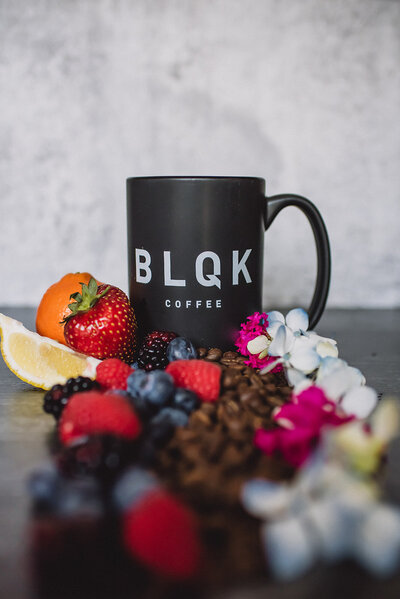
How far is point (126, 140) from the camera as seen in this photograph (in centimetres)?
117

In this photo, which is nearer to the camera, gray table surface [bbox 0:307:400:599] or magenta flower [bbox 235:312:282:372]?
gray table surface [bbox 0:307:400:599]

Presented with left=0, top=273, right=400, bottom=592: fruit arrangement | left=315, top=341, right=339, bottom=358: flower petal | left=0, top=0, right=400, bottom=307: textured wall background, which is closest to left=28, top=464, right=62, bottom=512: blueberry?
left=0, top=273, right=400, bottom=592: fruit arrangement

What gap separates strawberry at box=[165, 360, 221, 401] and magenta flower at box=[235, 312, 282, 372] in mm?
109

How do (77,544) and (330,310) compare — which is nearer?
(77,544)

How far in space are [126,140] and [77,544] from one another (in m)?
0.93

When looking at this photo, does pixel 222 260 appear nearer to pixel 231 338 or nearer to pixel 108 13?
pixel 231 338

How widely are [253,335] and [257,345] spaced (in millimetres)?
25

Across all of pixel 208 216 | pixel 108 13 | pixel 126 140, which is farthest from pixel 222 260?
pixel 108 13

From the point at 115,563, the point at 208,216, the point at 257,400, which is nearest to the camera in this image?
the point at 115,563

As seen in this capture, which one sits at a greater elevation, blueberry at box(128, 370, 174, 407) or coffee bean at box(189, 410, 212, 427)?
blueberry at box(128, 370, 174, 407)

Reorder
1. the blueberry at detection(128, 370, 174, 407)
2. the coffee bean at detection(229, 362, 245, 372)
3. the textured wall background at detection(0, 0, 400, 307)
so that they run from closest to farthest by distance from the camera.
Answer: the blueberry at detection(128, 370, 174, 407) → the coffee bean at detection(229, 362, 245, 372) → the textured wall background at detection(0, 0, 400, 307)

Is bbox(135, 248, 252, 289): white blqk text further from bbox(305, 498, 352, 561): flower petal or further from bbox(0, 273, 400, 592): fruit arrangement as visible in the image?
bbox(305, 498, 352, 561): flower petal

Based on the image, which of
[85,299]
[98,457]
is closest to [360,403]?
[98,457]

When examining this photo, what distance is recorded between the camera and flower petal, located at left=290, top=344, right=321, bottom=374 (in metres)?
0.64
